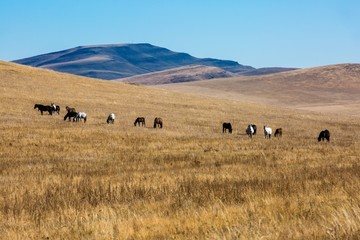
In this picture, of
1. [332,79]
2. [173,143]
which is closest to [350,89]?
[332,79]

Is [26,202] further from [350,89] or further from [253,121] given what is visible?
[350,89]

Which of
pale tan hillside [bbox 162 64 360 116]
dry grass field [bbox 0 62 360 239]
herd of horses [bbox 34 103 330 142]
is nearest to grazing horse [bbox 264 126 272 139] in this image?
herd of horses [bbox 34 103 330 142]

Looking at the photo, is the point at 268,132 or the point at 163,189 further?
the point at 268,132

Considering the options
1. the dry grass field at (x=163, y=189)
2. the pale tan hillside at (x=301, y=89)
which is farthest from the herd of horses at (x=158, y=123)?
the pale tan hillside at (x=301, y=89)

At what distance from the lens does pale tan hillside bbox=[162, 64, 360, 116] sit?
121250 millimetres

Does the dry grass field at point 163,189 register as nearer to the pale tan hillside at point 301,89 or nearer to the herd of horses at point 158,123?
the herd of horses at point 158,123

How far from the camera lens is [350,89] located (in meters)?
147

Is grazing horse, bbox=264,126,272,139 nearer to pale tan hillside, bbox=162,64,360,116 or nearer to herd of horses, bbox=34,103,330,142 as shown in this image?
herd of horses, bbox=34,103,330,142

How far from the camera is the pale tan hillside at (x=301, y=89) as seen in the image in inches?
4774

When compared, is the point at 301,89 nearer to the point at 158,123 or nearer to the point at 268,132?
the point at 268,132

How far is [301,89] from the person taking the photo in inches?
5738

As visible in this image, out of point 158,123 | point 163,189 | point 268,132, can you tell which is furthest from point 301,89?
point 163,189

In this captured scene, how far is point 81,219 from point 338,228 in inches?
160

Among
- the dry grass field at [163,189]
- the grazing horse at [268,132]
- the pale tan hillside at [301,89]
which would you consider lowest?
the grazing horse at [268,132]
